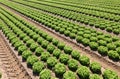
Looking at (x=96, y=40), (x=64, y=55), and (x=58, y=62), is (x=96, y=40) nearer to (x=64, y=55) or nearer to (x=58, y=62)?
(x=64, y=55)

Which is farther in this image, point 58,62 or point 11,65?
point 11,65

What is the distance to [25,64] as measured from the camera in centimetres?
1955

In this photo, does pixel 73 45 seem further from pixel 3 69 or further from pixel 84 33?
pixel 3 69

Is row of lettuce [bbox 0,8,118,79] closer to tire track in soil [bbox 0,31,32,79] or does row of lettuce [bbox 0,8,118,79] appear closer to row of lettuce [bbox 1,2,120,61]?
tire track in soil [bbox 0,31,32,79]

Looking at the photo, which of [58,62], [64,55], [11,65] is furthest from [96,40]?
[11,65]

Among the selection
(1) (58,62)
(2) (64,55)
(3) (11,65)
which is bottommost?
(3) (11,65)

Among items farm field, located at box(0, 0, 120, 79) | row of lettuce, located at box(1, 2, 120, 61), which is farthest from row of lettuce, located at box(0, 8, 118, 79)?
row of lettuce, located at box(1, 2, 120, 61)

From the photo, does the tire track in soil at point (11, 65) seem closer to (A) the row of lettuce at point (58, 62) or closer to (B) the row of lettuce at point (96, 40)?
(A) the row of lettuce at point (58, 62)

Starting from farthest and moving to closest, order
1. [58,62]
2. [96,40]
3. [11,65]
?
[96,40] < [11,65] < [58,62]

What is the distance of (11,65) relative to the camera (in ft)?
64.6

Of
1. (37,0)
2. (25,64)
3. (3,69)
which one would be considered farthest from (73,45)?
(37,0)

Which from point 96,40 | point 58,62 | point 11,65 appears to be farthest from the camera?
point 96,40

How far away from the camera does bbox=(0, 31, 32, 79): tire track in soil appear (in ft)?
57.8

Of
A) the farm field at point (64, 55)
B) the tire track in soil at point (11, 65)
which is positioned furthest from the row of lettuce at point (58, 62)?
the tire track in soil at point (11, 65)
